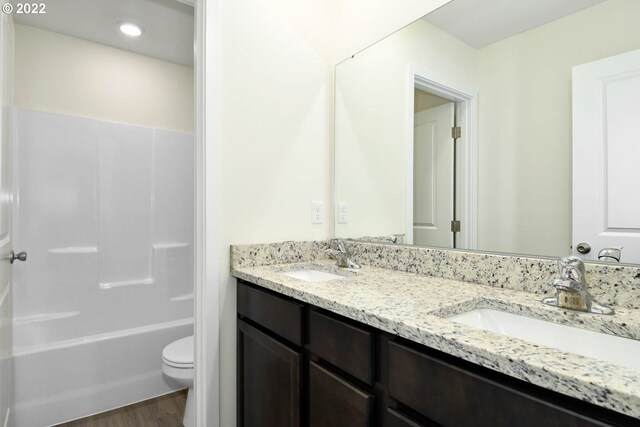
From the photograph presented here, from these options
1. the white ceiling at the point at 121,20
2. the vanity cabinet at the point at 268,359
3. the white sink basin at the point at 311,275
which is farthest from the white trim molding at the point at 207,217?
the white ceiling at the point at 121,20

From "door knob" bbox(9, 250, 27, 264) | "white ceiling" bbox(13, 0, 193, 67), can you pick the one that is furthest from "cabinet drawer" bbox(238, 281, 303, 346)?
"white ceiling" bbox(13, 0, 193, 67)

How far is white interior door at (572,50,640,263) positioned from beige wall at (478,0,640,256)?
28 millimetres

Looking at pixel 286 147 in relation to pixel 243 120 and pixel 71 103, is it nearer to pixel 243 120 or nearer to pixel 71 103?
pixel 243 120

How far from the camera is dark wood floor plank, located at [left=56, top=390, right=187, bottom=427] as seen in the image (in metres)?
1.90

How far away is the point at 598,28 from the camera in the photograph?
36.4 inches

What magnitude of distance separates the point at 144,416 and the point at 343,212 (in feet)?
5.64

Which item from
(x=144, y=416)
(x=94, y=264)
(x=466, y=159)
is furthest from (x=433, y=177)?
(x=94, y=264)

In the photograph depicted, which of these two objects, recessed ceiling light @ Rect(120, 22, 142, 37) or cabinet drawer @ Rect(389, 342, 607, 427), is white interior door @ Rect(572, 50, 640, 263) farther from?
recessed ceiling light @ Rect(120, 22, 142, 37)

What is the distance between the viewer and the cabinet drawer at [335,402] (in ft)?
2.67

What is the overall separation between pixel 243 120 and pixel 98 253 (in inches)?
65.0

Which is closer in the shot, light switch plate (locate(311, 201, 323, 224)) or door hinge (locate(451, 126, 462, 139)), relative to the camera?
door hinge (locate(451, 126, 462, 139))

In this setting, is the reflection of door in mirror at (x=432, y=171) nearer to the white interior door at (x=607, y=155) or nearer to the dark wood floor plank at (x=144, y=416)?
the white interior door at (x=607, y=155)

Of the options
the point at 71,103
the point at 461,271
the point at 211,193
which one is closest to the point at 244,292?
the point at 211,193

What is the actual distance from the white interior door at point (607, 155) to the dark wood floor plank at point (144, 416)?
7.19 feet
